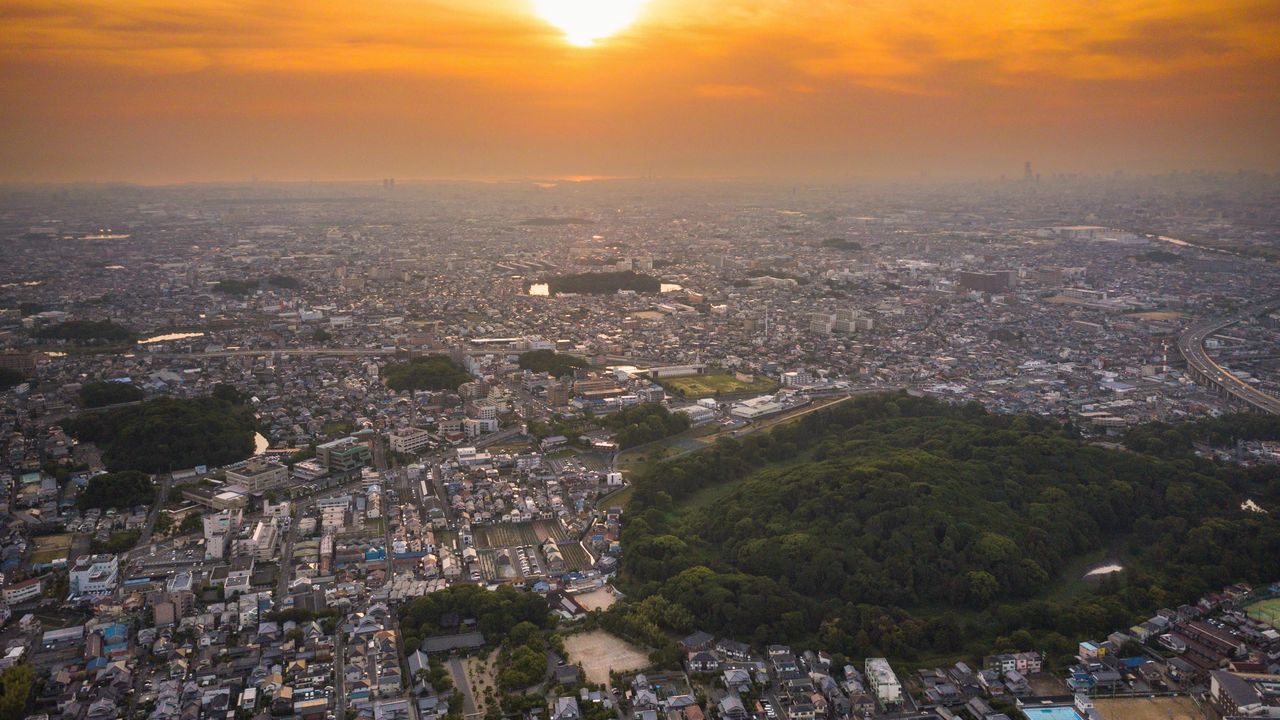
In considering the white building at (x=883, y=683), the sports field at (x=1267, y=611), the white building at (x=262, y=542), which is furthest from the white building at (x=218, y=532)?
the sports field at (x=1267, y=611)

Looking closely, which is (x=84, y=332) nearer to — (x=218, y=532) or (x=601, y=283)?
(x=218, y=532)

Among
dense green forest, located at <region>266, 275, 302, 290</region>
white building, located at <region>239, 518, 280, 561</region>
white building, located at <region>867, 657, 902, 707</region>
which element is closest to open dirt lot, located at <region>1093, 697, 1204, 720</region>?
white building, located at <region>867, 657, 902, 707</region>

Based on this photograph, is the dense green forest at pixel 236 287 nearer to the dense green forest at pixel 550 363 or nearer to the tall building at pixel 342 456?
the dense green forest at pixel 550 363

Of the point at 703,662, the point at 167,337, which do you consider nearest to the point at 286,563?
the point at 703,662

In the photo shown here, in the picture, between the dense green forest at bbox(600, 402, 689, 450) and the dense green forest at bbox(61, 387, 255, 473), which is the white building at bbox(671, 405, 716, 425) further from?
the dense green forest at bbox(61, 387, 255, 473)

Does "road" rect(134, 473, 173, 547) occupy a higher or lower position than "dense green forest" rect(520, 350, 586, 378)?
lower

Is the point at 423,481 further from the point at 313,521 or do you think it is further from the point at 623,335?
the point at 623,335

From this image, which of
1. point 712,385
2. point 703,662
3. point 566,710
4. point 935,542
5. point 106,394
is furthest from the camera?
point 712,385
